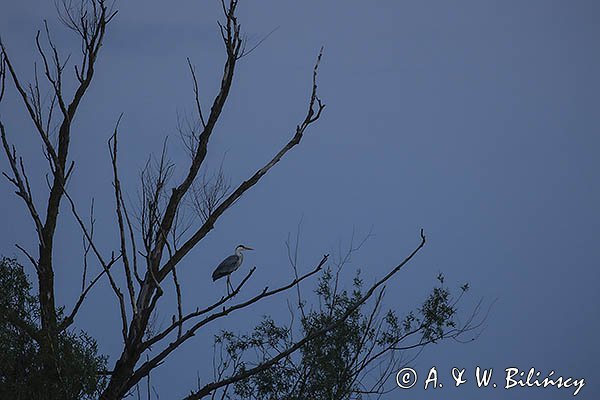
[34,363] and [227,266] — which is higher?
[227,266]

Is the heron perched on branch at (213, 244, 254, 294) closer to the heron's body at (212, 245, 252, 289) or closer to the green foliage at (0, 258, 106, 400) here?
the heron's body at (212, 245, 252, 289)

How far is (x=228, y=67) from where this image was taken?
5.28 metres

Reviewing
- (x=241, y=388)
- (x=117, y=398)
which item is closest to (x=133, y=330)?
(x=117, y=398)

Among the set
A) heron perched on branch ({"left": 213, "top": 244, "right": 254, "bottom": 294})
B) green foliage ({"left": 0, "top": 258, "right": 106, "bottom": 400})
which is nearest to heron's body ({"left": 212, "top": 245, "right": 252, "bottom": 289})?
heron perched on branch ({"left": 213, "top": 244, "right": 254, "bottom": 294})

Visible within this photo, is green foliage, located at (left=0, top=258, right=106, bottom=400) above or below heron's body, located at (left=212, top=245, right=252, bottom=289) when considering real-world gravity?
below

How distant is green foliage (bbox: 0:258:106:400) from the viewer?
4840 millimetres

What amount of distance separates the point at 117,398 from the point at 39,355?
1.59 feet

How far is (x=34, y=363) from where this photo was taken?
4.97 metres

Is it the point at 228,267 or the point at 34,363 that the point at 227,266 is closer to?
the point at 228,267

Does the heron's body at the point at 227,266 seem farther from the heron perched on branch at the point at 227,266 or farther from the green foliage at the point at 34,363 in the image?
the green foliage at the point at 34,363

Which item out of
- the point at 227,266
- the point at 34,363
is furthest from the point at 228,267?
the point at 34,363

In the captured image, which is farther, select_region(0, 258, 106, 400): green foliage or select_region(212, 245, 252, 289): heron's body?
select_region(212, 245, 252, 289): heron's body

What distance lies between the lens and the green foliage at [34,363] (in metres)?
4.84

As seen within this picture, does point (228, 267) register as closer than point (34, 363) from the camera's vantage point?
No
